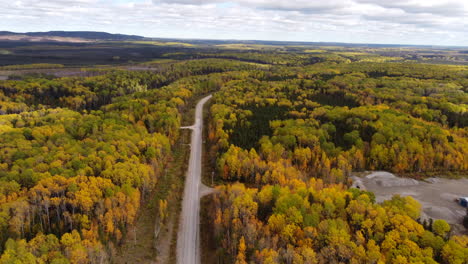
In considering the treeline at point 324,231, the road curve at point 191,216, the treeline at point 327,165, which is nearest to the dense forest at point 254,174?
the treeline at point 324,231

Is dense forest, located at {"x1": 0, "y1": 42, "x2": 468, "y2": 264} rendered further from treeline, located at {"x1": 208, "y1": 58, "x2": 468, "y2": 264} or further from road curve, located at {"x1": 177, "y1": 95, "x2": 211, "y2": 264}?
road curve, located at {"x1": 177, "y1": 95, "x2": 211, "y2": 264}

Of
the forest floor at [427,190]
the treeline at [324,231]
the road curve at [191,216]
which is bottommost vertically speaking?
the road curve at [191,216]

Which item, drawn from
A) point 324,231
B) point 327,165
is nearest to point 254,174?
point 327,165

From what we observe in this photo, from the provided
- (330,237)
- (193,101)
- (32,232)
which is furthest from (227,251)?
(193,101)

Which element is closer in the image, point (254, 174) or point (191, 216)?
point (191, 216)

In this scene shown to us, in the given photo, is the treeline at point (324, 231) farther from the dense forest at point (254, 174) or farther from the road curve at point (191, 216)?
the road curve at point (191, 216)

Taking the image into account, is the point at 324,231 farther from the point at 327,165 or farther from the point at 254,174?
the point at 327,165
